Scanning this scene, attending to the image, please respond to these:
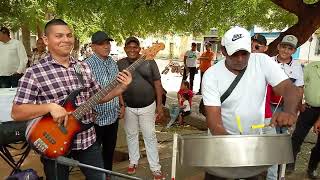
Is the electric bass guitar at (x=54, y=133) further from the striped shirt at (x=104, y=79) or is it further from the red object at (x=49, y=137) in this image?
the striped shirt at (x=104, y=79)

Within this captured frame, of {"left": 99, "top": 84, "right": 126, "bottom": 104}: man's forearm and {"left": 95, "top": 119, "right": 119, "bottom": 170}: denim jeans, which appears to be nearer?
{"left": 99, "top": 84, "right": 126, "bottom": 104}: man's forearm

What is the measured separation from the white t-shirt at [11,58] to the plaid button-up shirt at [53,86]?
3.82 metres

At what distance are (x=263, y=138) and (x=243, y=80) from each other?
0.60m

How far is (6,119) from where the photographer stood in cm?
359

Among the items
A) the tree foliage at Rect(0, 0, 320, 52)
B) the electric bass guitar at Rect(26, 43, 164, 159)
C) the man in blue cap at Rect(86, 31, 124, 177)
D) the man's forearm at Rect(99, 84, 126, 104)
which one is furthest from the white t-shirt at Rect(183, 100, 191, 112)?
the electric bass guitar at Rect(26, 43, 164, 159)

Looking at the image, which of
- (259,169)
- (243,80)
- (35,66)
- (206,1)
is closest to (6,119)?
(35,66)

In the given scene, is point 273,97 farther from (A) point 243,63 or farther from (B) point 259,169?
(B) point 259,169

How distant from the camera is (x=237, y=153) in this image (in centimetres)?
183

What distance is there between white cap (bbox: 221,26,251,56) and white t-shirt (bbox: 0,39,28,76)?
4.59 m

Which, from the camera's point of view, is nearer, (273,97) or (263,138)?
(263,138)

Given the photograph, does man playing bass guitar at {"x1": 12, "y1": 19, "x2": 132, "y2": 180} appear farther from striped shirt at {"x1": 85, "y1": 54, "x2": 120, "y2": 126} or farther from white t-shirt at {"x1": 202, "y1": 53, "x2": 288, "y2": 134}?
striped shirt at {"x1": 85, "y1": 54, "x2": 120, "y2": 126}

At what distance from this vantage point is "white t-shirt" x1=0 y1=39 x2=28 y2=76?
604 cm

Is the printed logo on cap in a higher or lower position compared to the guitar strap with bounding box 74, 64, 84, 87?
higher

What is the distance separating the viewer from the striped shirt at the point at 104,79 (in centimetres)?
377
